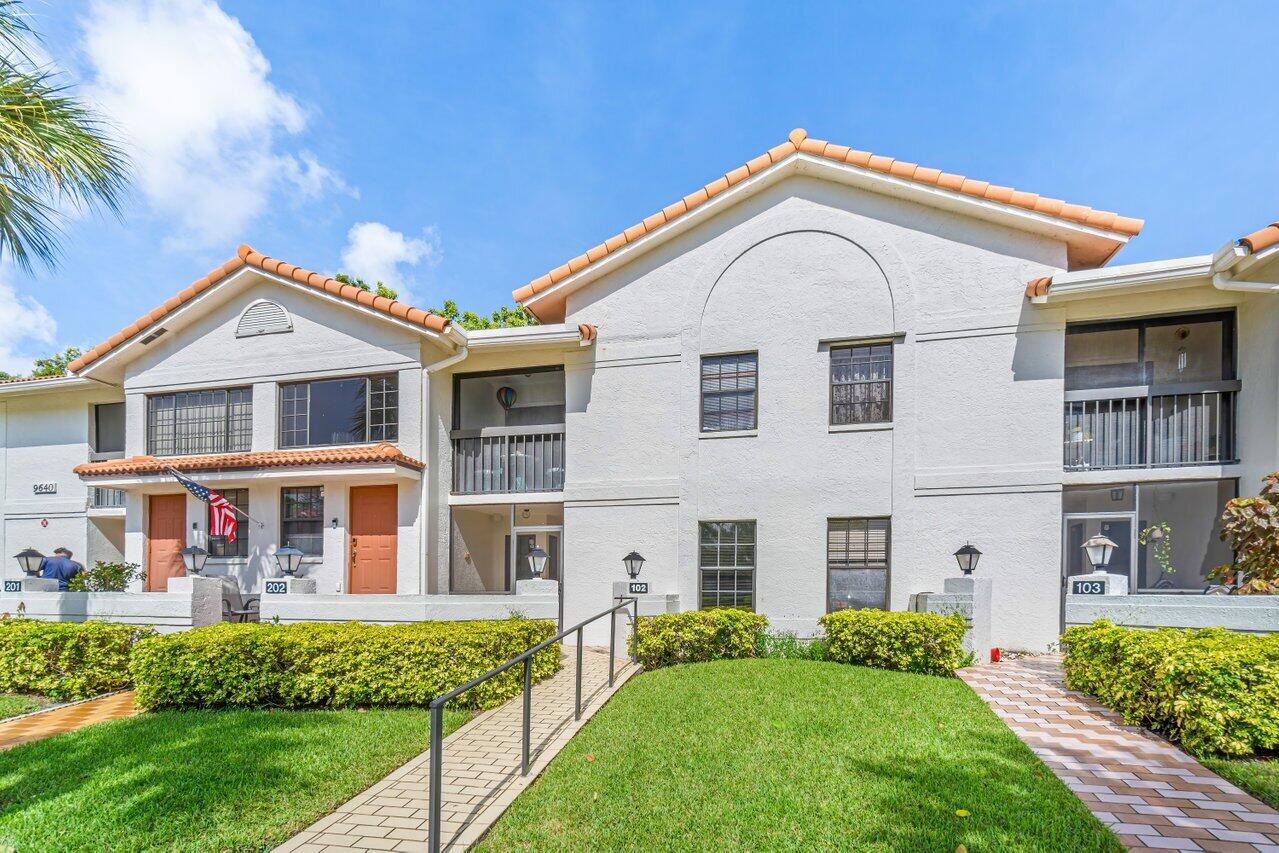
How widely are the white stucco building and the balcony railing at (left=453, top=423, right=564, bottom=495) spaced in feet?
0.20

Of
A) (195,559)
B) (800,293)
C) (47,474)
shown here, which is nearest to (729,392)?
(800,293)

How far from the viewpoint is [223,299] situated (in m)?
13.6

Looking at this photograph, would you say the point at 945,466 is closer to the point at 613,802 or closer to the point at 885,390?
the point at 885,390

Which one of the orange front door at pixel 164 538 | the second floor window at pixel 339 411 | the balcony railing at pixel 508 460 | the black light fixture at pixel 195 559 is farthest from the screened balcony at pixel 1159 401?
the orange front door at pixel 164 538

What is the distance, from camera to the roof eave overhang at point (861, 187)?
33.1 feet

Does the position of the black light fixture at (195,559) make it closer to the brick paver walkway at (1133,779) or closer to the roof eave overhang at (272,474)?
the roof eave overhang at (272,474)

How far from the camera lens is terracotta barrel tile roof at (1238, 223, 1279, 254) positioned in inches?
336

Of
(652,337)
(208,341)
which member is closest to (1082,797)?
(652,337)

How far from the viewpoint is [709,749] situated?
5.77 meters

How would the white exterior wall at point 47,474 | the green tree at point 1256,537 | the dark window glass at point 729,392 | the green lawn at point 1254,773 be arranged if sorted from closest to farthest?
1. the green lawn at point 1254,773
2. the green tree at point 1256,537
3. the dark window glass at point 729,392
4. the white exterior wall at point 47,474

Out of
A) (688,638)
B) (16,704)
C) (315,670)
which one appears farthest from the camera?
(688,638)

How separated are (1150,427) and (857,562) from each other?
5.06 metres

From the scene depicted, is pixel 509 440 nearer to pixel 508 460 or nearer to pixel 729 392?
pixel 508 460

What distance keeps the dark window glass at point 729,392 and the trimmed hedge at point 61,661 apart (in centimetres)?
977
